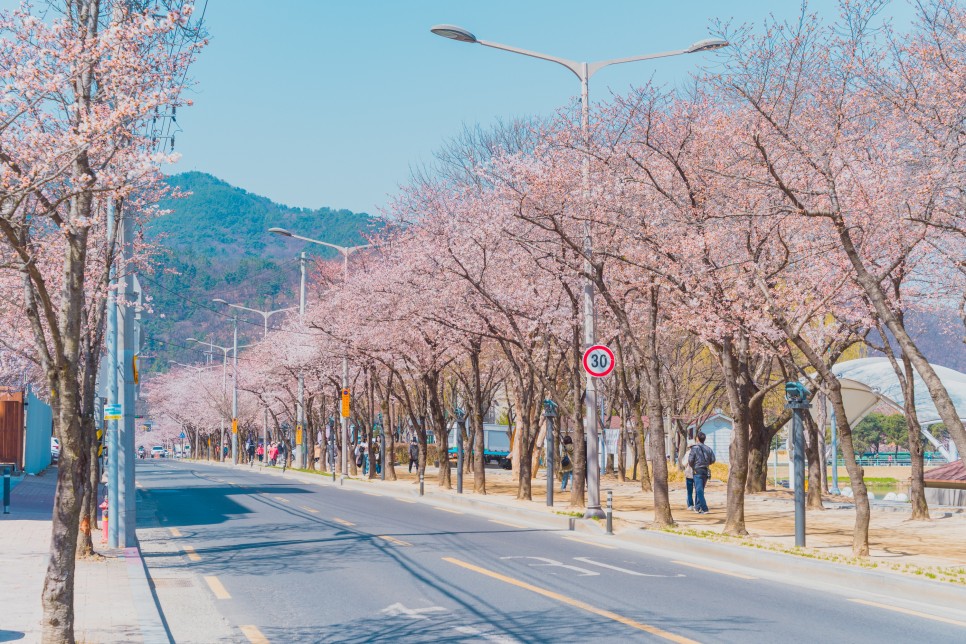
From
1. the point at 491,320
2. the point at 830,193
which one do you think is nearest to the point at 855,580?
the point at 830,193

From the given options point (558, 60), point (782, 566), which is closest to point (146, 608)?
point (782, 566)

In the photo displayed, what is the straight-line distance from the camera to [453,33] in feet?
63.9

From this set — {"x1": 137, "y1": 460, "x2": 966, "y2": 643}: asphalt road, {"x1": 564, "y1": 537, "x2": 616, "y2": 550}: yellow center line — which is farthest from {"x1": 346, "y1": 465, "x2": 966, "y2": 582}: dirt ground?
{"x1": 137, "y1": 460, "x2": 966, "y2": 643}: asphalt road

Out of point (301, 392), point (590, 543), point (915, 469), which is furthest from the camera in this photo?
point (301, 392)

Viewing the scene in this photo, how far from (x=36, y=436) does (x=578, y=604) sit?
46.1 meters

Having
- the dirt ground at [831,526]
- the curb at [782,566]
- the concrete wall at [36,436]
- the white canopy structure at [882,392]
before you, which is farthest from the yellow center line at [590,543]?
the concrete wall at [36,436]

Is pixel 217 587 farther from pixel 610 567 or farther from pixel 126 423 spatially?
pixel 610 567

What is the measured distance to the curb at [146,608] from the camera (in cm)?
896

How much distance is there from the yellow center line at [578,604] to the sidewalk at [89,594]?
420cm

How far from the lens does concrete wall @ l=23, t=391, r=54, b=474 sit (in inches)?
1836

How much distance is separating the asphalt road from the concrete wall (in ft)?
94.8

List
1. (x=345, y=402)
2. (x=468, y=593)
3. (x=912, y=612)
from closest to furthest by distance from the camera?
(x=912, y=612)
(x=468, y=593)
(x=345, y=402)

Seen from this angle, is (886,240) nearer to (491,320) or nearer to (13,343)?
(491,320)

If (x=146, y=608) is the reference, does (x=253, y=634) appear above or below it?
below
